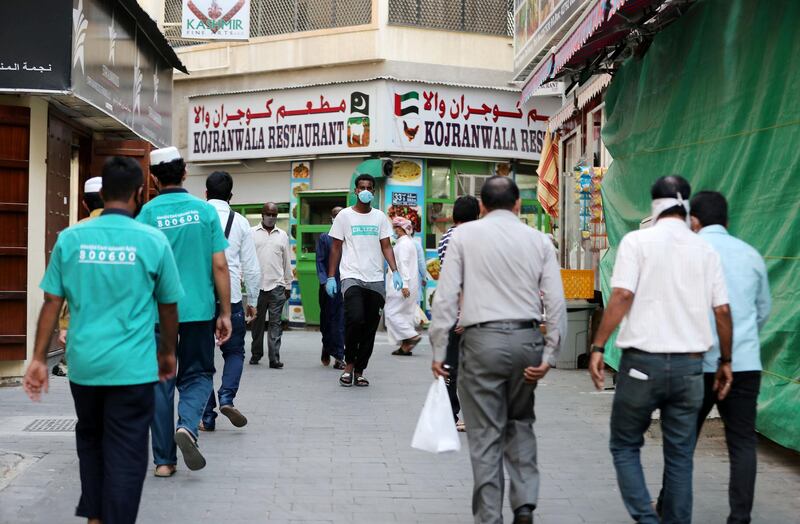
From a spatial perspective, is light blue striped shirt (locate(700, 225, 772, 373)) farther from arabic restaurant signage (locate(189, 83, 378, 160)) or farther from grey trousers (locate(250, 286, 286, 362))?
arabic restaurant signage (locate(189, 83, 378, 160))

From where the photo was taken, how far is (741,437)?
5258mm

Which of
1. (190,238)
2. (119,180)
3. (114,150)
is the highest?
(114,150)

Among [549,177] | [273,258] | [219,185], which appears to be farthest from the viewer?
[549,177]

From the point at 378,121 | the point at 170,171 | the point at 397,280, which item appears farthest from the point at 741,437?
the point at 378,121

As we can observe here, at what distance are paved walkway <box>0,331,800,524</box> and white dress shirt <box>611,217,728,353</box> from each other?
1.22 meters

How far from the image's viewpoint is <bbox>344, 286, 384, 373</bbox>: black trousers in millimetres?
10672

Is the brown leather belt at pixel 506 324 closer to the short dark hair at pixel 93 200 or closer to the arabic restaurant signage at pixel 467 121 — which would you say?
the short dark hair at pixel 93 200

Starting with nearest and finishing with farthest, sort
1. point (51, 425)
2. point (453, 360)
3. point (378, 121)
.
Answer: point (453, 360) < point (51, 425) < point (378, 121)

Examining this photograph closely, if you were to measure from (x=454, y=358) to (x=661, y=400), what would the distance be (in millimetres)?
Answer: 3194

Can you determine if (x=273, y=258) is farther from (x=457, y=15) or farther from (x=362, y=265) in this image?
(x=457, y=15)

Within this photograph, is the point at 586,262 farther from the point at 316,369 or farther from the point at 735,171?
the point at 735,171

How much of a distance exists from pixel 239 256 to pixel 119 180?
320 cm

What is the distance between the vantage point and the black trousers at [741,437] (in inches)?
205

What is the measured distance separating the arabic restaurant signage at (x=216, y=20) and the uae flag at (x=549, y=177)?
5.28 m
